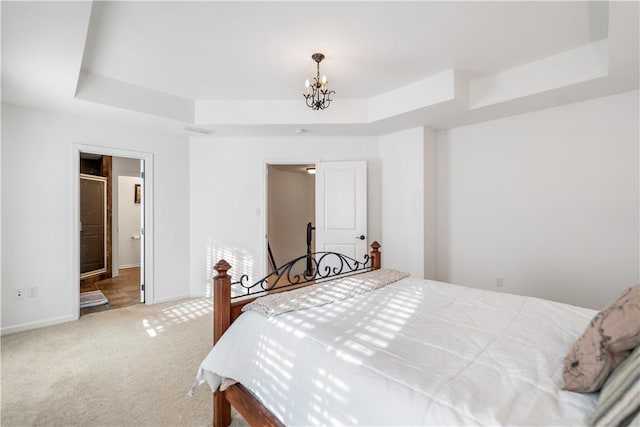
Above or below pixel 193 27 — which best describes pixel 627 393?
below

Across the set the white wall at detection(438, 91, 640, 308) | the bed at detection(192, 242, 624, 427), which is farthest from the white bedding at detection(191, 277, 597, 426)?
the white wall at detection(438, 91, 640, 308)

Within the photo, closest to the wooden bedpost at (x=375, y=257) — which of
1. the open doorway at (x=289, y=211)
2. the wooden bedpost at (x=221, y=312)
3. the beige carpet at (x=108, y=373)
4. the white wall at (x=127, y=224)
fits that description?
the wooden bedpost at (x=221, y=312)

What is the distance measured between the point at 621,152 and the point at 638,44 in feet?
3.99

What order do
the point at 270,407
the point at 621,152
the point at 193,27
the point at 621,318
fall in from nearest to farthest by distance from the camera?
1. the point at 621,318
2. the point at 270,407
3. the point at 193,27
4. the point at 621,152

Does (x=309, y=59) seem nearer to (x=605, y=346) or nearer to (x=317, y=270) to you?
(x=317, y=270)

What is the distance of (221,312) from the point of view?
5.69 feet

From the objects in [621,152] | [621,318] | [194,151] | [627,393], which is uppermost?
[194,151]

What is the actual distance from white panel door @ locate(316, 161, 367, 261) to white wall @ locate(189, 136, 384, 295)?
363 mm

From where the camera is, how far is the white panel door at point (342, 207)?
430 centimetres

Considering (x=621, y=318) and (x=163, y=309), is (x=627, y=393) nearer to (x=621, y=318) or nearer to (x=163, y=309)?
(x=621, y=318)

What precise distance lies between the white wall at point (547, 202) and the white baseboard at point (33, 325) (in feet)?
15.1

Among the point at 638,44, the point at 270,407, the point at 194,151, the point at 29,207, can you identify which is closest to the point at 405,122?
the point at 638,44

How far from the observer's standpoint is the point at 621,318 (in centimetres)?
97

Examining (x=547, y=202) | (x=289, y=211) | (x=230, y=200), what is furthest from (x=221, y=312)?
(x=289, y=211)
